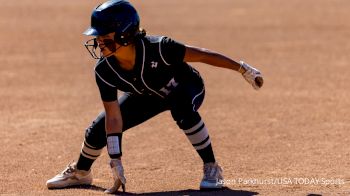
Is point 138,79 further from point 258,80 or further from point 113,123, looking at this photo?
point 258,80

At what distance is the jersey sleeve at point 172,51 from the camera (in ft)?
22.0

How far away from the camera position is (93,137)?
7188 mm

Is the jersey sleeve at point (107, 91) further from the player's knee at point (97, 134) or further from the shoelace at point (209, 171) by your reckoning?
the shoelace at point (209, 171)

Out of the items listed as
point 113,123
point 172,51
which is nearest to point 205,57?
point 172,51

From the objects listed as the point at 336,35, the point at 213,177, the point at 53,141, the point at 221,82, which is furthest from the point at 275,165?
the point at 336,35

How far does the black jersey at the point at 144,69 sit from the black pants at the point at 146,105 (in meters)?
0.19

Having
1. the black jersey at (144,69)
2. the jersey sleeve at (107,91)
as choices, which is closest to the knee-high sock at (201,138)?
the black jersey at (144,69)

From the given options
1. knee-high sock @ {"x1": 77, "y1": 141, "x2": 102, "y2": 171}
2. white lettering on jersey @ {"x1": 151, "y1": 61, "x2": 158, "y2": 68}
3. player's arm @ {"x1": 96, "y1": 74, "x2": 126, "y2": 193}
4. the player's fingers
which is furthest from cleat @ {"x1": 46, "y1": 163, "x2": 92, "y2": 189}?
the player's fingers

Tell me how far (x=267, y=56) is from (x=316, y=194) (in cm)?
1035

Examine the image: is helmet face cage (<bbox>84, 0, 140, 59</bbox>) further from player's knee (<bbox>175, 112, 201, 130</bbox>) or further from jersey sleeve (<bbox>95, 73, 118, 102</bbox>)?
player's knee (<bbox>175, 112, 201, 130</bbox>)

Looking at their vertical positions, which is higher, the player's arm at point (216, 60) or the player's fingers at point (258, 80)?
the player's arm at point (216, 60)

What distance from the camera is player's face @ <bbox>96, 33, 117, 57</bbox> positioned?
6.58 meters

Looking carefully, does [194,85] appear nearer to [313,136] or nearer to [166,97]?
[166,97]

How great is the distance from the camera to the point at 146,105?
7.14m
